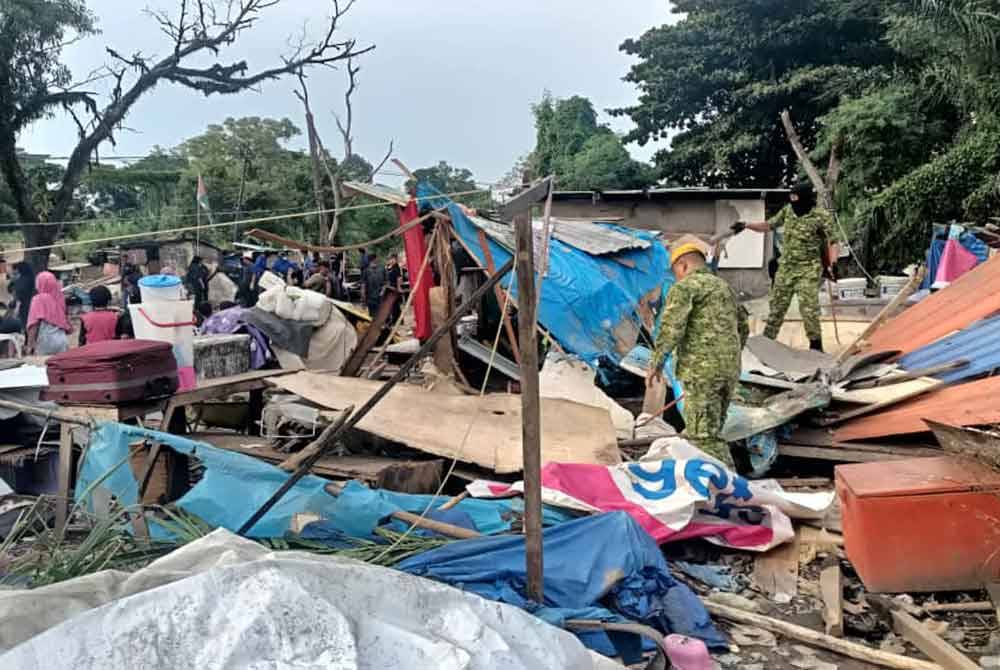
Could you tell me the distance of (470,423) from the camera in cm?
545

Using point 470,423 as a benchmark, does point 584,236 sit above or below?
above

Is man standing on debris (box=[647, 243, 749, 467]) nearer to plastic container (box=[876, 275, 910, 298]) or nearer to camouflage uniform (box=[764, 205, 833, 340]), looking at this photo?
camouflage uniform (box=[764, 205, 833, 340])

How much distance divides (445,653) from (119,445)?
111 inches

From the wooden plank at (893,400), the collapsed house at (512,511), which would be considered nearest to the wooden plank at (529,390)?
the collapsed house at (512,511)

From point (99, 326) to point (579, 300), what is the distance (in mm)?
4203

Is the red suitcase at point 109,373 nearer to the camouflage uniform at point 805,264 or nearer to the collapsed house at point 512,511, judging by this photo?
the collapsed house at point 512,511

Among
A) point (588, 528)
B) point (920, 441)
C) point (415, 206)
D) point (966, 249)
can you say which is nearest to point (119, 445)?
point (588, 528)

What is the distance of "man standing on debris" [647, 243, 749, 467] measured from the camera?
507 cm

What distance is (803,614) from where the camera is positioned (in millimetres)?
3805

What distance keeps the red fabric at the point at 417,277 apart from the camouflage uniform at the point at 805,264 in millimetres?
3392

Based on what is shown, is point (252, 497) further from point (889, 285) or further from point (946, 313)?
point (889, 285)

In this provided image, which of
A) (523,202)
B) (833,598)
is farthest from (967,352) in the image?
(523,202)

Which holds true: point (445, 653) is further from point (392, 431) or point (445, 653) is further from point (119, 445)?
point (392, 431)

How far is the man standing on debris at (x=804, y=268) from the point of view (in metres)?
7.88
